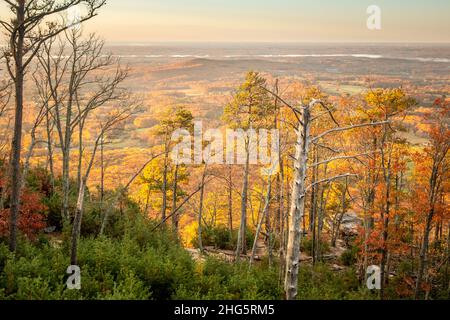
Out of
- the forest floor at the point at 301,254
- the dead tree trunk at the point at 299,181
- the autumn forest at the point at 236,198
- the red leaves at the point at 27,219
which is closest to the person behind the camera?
the dead tree trunk at the point at 299,181

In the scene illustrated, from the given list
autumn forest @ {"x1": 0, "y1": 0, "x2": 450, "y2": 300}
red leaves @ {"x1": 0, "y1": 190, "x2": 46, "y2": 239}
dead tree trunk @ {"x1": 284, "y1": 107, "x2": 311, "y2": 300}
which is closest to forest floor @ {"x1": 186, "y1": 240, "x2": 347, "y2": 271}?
autumn forest @ {"x1": 0, "y1": 0, "x2": 450, "y2": 300}

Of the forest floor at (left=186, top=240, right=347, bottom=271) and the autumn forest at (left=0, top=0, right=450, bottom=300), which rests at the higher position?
the autumn forest at (left=0, top=0, right=450, bottom=300)

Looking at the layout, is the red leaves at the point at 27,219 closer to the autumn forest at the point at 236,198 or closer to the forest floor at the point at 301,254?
the autumn forest at the point at 236,198

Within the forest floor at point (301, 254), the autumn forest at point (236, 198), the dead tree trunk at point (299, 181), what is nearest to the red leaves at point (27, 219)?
the autumn forest at point (236, 198)

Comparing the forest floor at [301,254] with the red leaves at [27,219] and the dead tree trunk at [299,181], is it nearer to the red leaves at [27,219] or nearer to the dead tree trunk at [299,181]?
the red leaves at [27,219]

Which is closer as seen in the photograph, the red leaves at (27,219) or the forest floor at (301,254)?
the red leaves at (27,219)

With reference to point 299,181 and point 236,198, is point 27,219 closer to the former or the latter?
point 299,181

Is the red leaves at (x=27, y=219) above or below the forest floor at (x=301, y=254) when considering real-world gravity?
above

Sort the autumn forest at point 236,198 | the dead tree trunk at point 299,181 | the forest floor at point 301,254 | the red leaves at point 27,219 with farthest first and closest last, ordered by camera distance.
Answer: the forest floor at point 301,254, the red leaves at point 27,219, the autumn forest at point 236,198, the dead tree trunk at point 299,181

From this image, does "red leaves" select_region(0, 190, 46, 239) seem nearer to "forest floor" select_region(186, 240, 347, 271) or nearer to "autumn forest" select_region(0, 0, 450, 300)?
"autumn forest" select_region(0, 0, 450, 300)

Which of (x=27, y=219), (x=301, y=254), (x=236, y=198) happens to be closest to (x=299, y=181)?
(x=27, y=219)
